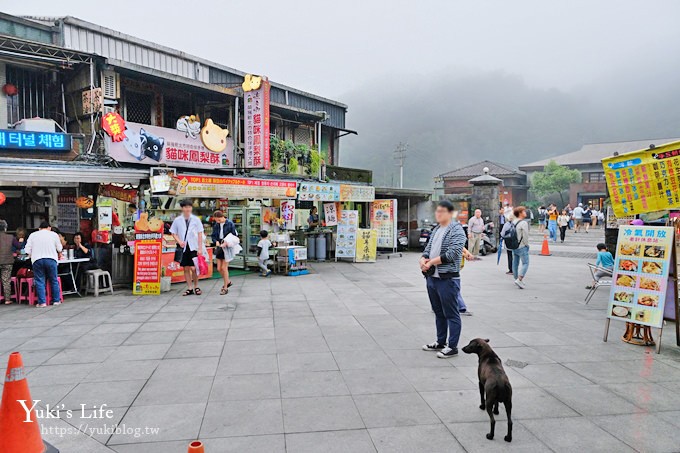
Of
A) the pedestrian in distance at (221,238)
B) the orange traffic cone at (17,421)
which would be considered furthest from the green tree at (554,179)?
the orange traffic cone at (17,421)

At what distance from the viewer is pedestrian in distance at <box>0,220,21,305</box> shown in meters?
8.27

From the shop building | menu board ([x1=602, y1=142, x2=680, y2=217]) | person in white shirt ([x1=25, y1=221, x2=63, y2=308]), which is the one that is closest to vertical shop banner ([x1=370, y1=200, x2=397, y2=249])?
menu board ([x1=602, y1=142, x2=680, y2=217])

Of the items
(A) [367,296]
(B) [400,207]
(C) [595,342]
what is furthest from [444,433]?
(B) [400,207]

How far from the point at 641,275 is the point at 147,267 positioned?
899 cm

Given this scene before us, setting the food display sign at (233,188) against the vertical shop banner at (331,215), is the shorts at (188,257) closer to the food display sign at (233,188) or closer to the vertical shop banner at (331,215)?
the food display sign at (233,188)

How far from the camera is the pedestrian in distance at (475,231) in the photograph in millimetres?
16328

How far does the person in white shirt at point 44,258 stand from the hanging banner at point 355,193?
931cm

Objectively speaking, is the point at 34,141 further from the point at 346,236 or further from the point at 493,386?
the point at 493,386

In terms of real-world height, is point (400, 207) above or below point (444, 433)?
above

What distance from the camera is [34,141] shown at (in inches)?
387

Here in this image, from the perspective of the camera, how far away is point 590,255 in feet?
54.3

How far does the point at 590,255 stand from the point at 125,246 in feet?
52.8

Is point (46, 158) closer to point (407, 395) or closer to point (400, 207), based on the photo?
point (407, 395)

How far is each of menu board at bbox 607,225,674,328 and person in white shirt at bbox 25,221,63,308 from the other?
9.47m
